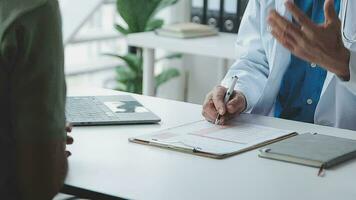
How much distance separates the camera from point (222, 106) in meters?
A: 1.82

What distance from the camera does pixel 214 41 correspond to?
3.28 metres

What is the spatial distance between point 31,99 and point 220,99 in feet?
2.82

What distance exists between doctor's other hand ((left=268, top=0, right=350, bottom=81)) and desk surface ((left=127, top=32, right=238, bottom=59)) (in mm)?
1332

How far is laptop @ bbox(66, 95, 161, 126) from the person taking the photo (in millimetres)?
1765

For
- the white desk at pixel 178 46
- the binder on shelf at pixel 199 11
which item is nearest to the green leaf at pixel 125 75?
the white desk at pixel 178 46

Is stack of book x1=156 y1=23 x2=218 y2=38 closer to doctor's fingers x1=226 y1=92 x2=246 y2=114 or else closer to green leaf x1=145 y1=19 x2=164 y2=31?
green leaf x1=145 y1=19 x2=164 y2=31

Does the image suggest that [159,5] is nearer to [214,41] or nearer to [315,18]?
[214,41]

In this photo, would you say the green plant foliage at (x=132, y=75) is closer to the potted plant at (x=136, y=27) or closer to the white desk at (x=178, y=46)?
the potted plant at (x=136, y=27)

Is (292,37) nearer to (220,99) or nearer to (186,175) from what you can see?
(220,99)

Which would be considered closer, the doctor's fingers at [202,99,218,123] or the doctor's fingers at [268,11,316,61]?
the doctor's fingers at [268,11,316,61]

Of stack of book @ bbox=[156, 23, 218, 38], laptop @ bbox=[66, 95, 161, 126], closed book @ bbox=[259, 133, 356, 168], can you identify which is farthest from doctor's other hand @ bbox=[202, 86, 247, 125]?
stack of book @ bbox=[156, 23, 218, 38]

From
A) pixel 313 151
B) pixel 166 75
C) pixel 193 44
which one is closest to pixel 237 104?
pixel 313 151

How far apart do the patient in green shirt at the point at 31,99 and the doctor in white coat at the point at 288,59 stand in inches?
28.9


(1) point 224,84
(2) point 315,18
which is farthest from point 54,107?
(2) point 315,18
